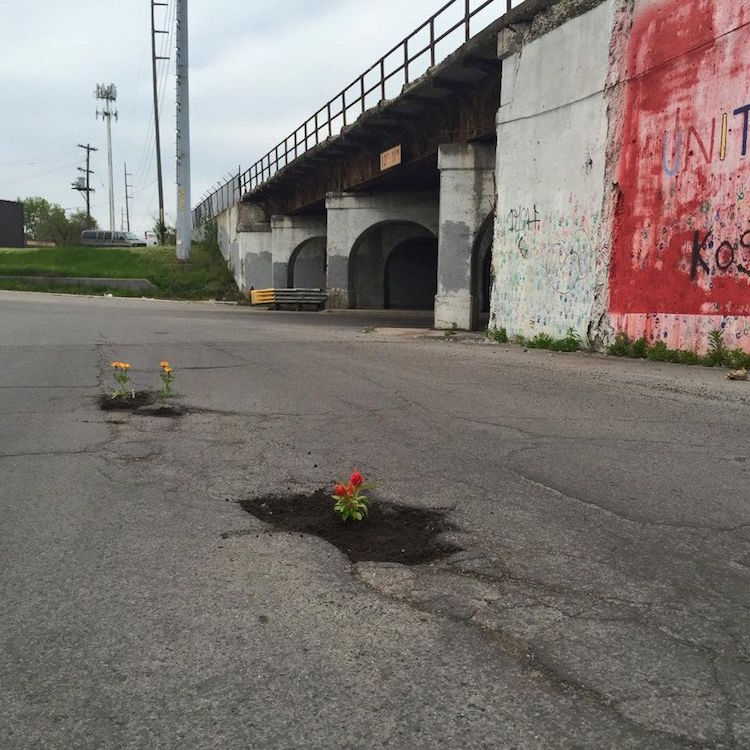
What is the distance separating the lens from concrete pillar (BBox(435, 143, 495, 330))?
19.0 metres

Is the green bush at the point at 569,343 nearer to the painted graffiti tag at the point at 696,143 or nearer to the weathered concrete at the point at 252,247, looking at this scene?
the painted graffiti tag at the point at 696,143

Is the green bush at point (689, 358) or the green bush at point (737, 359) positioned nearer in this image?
the green bush at point (737, 359)

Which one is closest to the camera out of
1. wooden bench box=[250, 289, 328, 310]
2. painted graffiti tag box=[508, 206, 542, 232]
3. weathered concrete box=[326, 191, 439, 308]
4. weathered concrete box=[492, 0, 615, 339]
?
weathered concrete box=[492, 0, 615, 339]

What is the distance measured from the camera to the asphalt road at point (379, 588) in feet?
7.45

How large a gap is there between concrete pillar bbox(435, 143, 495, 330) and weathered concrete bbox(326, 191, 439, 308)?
8.76 metres

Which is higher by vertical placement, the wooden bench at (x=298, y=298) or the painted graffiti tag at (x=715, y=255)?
the painted graffiti tag at (x=715, y=255)

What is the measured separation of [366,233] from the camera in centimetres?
3014

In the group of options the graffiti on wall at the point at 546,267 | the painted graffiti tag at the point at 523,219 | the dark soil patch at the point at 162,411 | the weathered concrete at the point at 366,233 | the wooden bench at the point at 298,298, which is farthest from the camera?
the wooden bench at the point at 298,298

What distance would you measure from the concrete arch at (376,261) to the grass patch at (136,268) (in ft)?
39.7

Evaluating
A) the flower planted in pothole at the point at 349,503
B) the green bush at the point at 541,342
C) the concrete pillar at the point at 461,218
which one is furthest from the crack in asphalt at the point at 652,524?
the concrete pillar at the point at 461,218

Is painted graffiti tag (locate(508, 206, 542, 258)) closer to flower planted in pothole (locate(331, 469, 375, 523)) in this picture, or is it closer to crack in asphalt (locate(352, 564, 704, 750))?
flower planted in pothole (locate(331, 469, 375, 523))

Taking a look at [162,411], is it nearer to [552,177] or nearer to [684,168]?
[684,168]

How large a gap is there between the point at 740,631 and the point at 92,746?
2411 mm

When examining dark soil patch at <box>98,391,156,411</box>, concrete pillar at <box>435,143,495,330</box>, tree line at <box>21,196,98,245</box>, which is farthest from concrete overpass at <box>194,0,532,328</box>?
tree line at <box>21,196,98,245</box>
